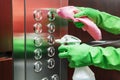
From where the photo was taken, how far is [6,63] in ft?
1.82

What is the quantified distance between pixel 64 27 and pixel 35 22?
121mm

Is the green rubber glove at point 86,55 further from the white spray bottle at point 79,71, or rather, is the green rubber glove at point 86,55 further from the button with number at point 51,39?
the button with number at point 51,39

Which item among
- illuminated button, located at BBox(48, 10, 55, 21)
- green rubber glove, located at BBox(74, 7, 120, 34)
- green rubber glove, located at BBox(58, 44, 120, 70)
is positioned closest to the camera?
green rubber glove, located at BBox(58, 44, 120, 70)

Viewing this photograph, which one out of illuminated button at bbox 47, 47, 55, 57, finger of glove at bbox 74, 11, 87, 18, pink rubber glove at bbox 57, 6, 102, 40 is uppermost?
finger of glove at bbox 74, 11, 87, 18

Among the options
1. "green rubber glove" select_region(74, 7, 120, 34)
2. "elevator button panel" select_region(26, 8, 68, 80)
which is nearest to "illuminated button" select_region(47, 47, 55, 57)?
"elevator button panel" select_region(26, 8, 68, 80)

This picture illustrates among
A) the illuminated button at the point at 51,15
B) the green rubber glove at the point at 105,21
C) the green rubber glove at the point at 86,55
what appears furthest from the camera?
the illuminated button at the point at 51,15

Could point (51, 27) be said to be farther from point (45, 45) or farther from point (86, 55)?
point (86, 55)

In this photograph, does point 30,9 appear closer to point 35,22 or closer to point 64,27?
point 35,22

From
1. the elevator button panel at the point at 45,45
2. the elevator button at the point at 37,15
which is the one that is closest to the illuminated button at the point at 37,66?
the elevator button panel at the point at 45,45

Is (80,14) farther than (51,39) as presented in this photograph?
No

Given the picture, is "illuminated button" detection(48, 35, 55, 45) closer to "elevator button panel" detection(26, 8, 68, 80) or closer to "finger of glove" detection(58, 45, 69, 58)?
"elevator button panel" detection(26, 8, 68, 80)

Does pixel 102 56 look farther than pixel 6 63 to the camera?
No

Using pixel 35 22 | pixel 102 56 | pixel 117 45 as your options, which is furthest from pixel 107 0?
pixel 102 56

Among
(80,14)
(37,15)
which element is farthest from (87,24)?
(37,15)
